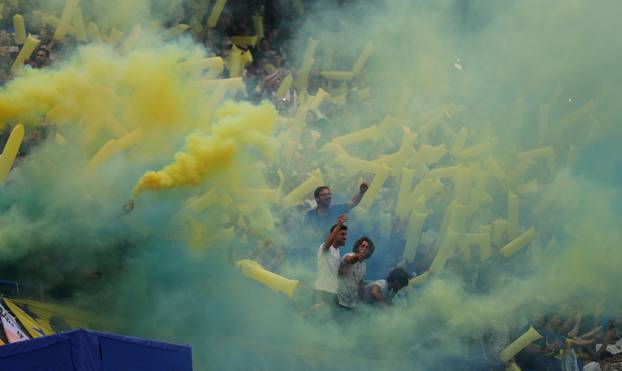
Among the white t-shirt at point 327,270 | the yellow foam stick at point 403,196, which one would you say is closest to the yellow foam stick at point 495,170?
the yellow foam stick at point 403,196

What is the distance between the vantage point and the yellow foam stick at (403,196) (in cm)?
1019

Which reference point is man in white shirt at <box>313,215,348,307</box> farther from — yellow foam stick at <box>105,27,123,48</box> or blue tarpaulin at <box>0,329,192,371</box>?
yellow foam stick at <box>105,27,123,48</box>

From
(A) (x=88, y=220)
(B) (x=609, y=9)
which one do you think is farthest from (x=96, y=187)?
(B) (x=609, y=9)

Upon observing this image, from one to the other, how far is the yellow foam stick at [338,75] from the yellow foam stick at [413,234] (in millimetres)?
2238

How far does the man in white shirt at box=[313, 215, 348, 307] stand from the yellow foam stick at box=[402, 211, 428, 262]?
2.92ft

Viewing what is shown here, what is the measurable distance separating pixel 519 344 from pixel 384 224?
1.56 m

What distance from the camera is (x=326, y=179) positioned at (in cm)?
1023

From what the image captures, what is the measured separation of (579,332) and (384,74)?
11.3ft

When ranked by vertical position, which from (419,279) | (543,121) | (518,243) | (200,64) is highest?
(200,64)

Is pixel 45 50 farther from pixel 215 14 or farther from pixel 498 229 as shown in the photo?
pixel 498 229

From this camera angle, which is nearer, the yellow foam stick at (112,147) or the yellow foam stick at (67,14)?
the yellow foam stick at (112,147)

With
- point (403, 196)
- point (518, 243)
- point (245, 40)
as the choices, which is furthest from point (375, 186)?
point (245, 40)

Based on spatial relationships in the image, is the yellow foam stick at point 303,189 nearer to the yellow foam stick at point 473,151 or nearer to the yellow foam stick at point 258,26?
the yellow foam stick at point 473,151

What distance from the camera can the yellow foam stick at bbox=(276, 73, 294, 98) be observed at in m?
11.3
